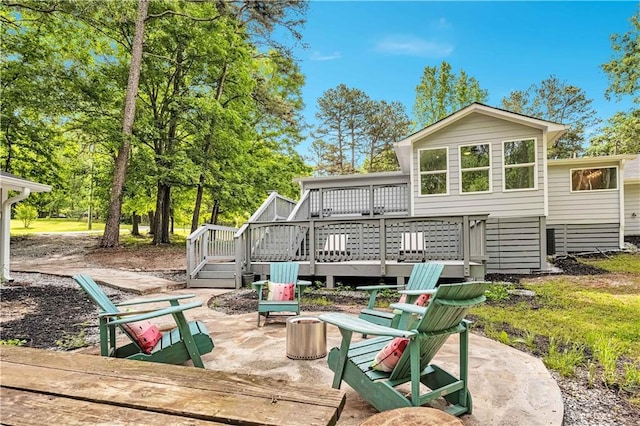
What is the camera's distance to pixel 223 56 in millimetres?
15328

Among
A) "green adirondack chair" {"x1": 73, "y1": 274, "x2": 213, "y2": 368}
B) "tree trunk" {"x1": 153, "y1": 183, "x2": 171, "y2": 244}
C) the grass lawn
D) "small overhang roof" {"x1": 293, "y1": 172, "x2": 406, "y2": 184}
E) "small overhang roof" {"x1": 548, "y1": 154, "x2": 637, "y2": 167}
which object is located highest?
"small overhang roof" {"x1": 548, "y1": 154, "x2": 637, "y2": 167}

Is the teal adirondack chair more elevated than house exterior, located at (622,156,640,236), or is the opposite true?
house exterior, located at (622,156,640,236)

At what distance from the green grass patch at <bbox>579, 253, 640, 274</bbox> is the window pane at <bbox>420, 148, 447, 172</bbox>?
5056 mm

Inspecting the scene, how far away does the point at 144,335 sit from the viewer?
10.1 ft

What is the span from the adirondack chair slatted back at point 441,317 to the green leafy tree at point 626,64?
20118 millimetres

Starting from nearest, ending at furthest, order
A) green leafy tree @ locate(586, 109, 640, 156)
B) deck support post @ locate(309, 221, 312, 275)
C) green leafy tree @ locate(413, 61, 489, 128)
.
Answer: deck support post @ locate(309, 221, 312, 275) → green leafy tree @ locate(586, 109, 640, 156) → green leafy tree @ locate(413, 61, 489, 128)

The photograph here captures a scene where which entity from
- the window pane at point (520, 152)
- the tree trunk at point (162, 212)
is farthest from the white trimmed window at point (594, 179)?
the tree trunk at point (162, 212)

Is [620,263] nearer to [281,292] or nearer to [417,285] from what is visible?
[417,285]

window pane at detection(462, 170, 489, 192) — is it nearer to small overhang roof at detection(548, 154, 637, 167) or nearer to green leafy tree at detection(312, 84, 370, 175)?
small overhang roof at detection(548, 154, 637, 167)

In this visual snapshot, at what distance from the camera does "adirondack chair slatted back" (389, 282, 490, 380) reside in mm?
2080

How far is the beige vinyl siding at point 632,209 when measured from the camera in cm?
1572

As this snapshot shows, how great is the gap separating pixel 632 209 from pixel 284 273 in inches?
679

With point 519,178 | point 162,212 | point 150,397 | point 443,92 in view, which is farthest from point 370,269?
point 443,92

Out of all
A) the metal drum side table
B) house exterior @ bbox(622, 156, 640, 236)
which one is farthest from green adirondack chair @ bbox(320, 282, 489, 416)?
house exterior @ bbox(622, 156, 640, 236)
